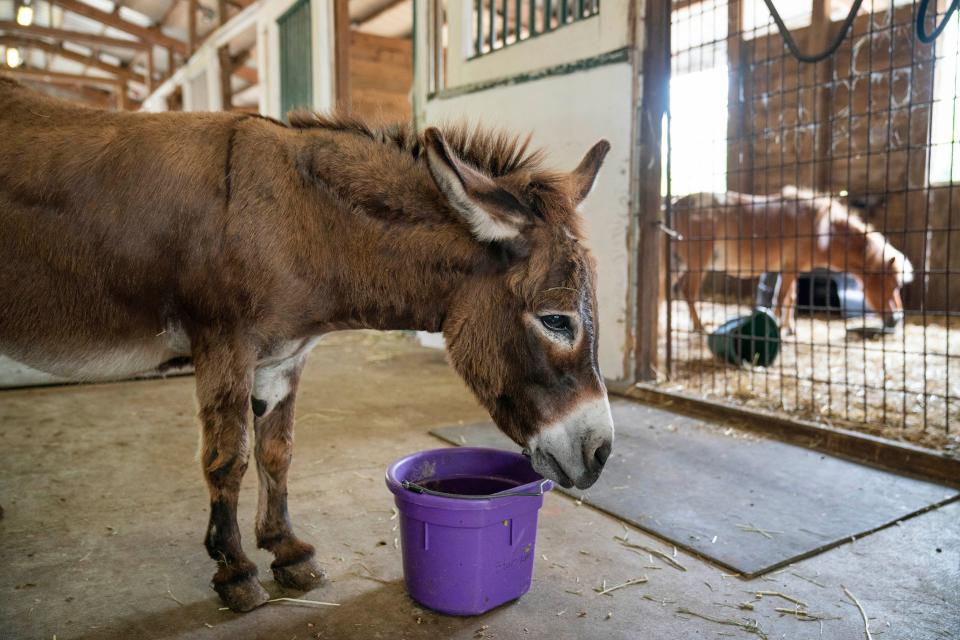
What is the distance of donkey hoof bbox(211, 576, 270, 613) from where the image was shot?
6.34 feet

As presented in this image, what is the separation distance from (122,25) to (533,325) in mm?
16990

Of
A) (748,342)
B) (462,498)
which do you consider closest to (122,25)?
(748,342)

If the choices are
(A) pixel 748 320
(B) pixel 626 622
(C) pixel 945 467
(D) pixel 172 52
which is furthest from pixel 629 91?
(D) pixel 172 52

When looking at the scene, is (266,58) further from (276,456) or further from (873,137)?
(276,456)

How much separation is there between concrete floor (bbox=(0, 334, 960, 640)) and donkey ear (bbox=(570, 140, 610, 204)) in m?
1.33

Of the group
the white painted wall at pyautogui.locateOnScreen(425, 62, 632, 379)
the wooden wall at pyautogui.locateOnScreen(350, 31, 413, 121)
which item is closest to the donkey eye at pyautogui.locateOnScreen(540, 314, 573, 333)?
the white painted wall at pyautogui.locateOnScreen(425, 62, 632, 379)

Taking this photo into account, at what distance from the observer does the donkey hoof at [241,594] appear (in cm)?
193

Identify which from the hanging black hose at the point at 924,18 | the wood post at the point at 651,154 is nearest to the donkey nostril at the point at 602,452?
the hanging black hose at the point at 924,18

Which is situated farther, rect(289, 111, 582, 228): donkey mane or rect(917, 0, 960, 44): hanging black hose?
rect(917, 0, 960, 44): hanging black hose

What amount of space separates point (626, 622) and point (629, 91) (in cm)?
371

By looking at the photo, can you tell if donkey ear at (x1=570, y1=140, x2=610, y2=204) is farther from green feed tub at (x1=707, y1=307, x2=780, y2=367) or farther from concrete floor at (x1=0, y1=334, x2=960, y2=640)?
green feed tub at (x1=707, y1=307, x2=780, y2=367)

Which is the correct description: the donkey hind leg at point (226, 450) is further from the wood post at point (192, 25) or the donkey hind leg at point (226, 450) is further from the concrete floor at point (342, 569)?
the wood post at point (192, 25)

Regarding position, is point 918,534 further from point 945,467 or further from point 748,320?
point 748,320

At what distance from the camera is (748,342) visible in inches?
218
